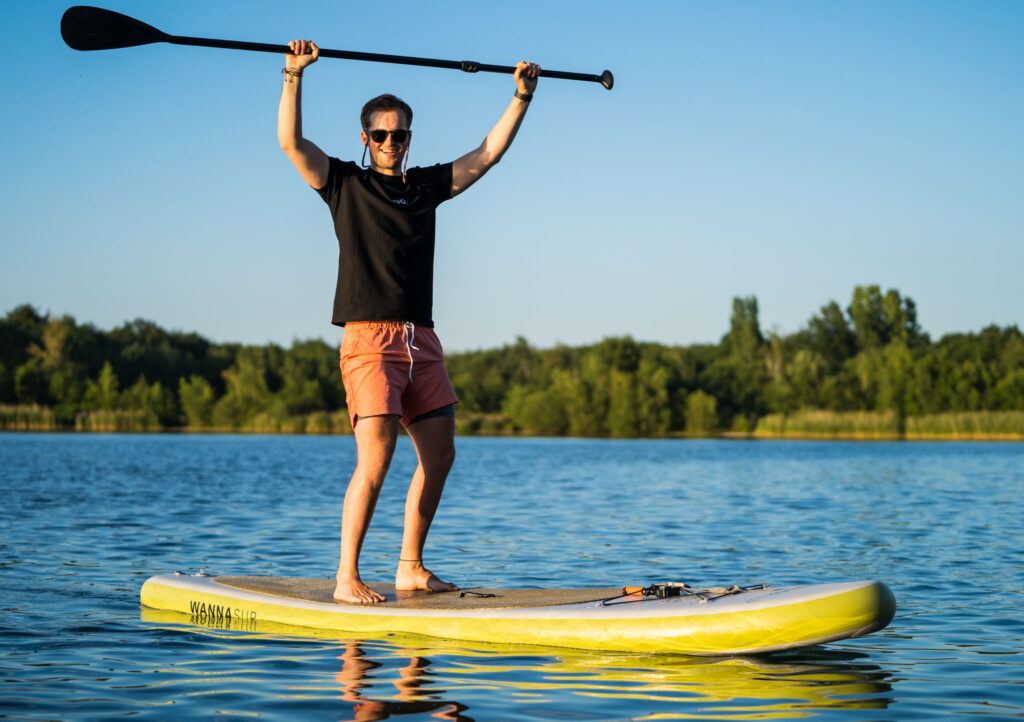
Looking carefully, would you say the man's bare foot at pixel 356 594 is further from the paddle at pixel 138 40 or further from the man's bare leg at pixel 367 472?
the paddle at pixel 138 40

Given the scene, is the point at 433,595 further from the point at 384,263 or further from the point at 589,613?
the point at 384,263

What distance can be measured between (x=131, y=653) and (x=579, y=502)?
1210cm

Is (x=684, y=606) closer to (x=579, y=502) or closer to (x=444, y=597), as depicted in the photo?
(x=444, y=597)

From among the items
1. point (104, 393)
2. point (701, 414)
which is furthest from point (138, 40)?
point (104, 393)

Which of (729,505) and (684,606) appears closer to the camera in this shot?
(684,606)

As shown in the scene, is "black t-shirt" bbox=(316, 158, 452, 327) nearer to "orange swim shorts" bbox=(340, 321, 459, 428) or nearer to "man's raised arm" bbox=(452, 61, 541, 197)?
"orange swim shorts" bbox=(340, 321, 459, 428)

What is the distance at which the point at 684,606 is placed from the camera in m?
5.35

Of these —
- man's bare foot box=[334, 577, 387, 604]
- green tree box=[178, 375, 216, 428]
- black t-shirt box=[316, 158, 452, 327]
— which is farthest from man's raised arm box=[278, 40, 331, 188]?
green tree box=[178, 375, 216, 428]

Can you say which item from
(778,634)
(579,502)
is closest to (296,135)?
(778,634)

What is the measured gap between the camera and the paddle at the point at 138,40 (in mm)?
5953

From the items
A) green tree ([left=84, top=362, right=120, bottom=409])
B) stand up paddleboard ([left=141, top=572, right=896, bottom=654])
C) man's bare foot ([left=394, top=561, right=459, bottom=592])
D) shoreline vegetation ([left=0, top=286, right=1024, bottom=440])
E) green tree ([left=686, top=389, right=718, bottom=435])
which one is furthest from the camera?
green tree ([left=686, top=389, right=718, bottom=435])

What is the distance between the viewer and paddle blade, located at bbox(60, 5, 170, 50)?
6391mm

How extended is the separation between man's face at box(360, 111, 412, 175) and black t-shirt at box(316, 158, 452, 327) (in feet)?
0.20

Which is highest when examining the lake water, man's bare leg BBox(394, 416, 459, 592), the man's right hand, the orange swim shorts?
the man's right hand
